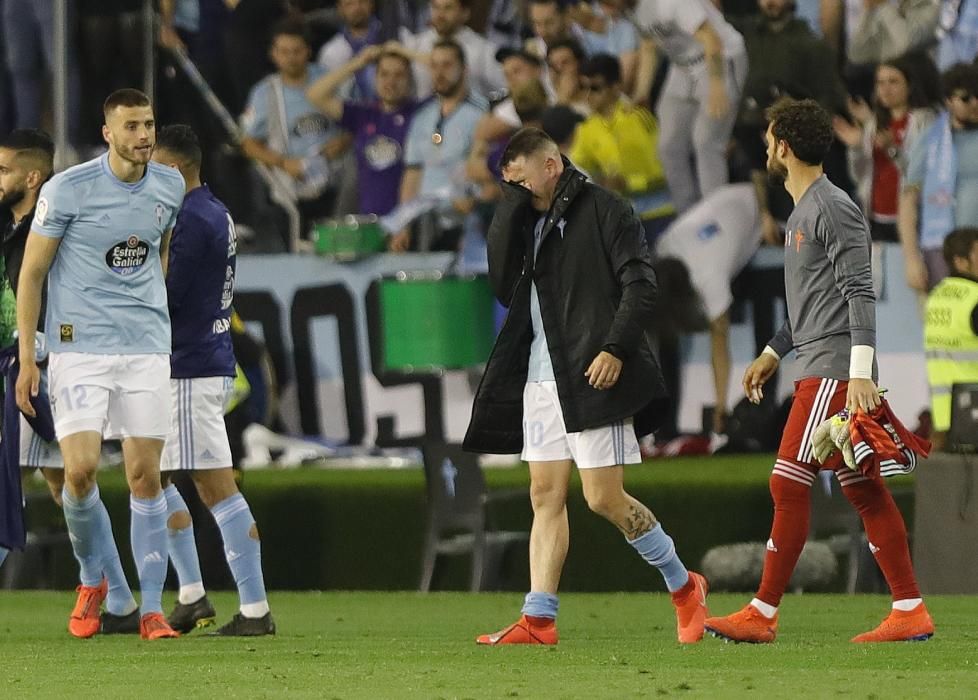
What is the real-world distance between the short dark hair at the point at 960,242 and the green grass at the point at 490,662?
2.71 m

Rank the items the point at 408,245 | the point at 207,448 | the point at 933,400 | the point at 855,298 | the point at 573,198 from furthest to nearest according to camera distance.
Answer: the point at 408,245, the point at 933,400, the point at 207,448, the point at 573,198, the point at 855,298

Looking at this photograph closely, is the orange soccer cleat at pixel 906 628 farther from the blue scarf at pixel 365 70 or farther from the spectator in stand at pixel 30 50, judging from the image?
the spectator in stand at pixel 30 50

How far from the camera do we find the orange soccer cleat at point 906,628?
850 cm

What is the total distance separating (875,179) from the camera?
574 inches

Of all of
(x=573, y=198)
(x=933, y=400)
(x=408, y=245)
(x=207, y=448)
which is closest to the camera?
(x=573, y=198)

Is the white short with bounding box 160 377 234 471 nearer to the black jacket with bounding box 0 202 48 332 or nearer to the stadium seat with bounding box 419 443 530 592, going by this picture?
the black jacket with bounding box 0 202 48 332

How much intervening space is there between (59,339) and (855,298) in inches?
128

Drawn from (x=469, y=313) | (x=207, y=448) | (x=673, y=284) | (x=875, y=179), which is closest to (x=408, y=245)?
(x=469, y=313)

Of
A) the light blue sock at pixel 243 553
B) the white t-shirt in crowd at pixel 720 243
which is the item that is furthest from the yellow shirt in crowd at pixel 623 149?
the light blue sock at pixel 243 553

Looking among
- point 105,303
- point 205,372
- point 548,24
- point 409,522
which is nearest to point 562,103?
point 548,24

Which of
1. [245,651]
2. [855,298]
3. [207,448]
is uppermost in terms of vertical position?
[855,298]

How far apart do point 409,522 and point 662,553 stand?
212 inches

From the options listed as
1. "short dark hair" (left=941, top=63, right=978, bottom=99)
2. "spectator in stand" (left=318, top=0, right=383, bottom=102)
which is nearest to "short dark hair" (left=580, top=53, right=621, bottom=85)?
"spectator in stand" (left=318, top=0, right=383, bottom=102)

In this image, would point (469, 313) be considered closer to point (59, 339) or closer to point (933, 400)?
point (933, 400)
